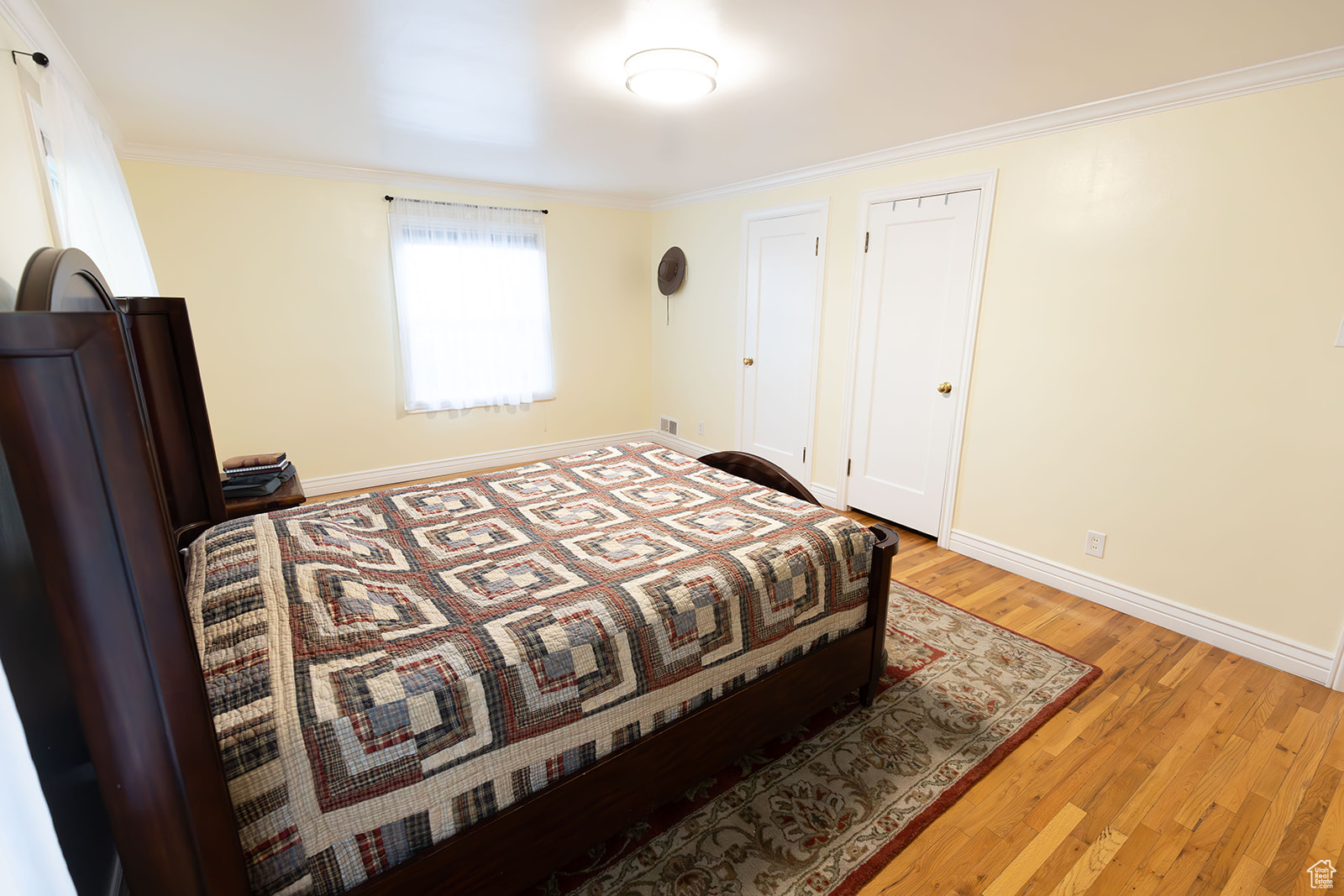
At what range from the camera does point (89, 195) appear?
210cm

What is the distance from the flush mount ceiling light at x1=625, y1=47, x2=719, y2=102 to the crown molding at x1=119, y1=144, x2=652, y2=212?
2.49 meters

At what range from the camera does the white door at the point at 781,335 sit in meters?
4.07

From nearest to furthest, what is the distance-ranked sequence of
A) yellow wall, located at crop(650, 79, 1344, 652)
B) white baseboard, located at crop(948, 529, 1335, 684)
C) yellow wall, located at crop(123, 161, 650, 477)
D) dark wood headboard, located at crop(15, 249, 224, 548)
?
dark wood headboard, located at crop(15, 249, 224, 548) → yellow wall, located at crop(650, 79, 1344, 652) → white baseboard, located at crop(948, 529, 1335, 684) → yellow wall, located at crop(123, 161, 650, 477)

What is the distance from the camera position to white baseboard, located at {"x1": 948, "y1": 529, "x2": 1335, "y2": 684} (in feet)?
7.62

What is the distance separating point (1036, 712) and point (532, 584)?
191cm

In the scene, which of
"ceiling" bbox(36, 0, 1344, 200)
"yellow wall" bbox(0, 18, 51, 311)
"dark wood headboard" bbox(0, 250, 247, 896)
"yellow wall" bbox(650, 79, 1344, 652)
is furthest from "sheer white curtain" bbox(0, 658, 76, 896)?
"yellow wall" bbox(650, 79, 1344, 652)

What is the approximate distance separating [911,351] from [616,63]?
231 cm

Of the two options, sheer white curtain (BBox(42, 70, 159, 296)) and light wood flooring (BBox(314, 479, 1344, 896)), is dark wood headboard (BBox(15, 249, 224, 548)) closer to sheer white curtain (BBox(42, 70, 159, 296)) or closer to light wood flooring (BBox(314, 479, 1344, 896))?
sheer white curtain (BBox(42, 70, 159, 296))

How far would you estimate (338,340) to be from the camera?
13.4 feet

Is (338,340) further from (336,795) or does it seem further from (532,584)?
(336,795)

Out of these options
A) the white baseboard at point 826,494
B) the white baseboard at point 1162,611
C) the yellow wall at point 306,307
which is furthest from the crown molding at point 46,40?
the white baseboard at point 1162,611

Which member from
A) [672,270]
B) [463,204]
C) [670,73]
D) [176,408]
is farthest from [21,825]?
[672,270]

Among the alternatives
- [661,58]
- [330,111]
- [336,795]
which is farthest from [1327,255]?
[330,111]

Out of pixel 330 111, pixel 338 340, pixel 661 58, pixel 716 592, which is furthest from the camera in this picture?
pixel 338 340
